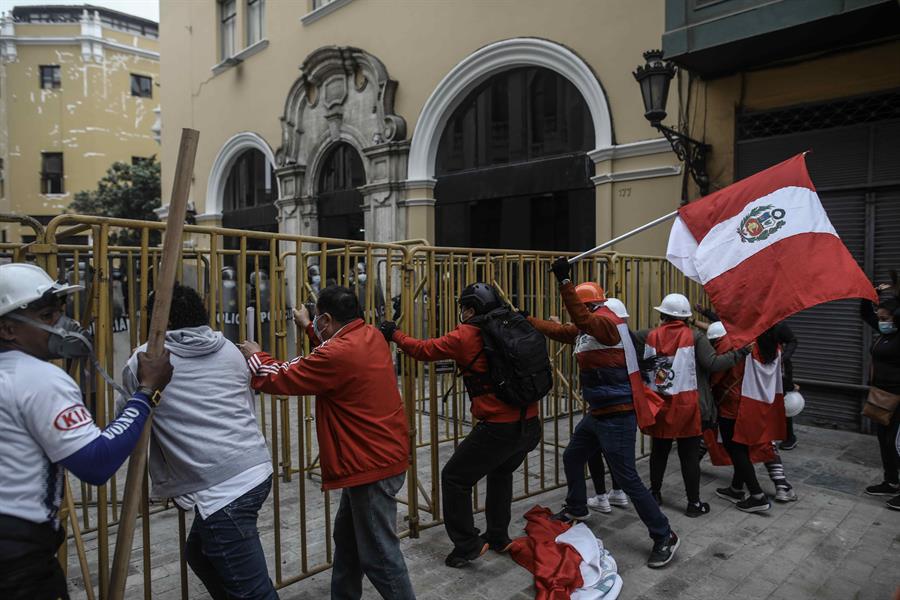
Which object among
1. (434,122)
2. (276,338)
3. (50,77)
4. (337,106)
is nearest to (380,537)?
(276,338)

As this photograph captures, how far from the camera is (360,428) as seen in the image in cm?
326

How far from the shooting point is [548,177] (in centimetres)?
1112

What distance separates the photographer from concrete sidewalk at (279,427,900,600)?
393cm

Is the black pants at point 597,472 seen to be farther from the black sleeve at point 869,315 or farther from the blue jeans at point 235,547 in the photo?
the blue jeans at point 235,547

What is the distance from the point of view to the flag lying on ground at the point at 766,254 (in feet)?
12.4

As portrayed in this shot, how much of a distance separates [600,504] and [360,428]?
2762 millimetres

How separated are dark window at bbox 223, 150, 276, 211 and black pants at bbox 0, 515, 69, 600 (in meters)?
16.4

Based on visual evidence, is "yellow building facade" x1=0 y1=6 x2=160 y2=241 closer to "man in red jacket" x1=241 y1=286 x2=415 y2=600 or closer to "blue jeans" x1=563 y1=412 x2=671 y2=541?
"blue jeans" x1=563 y1=412 x2=671 y2=541

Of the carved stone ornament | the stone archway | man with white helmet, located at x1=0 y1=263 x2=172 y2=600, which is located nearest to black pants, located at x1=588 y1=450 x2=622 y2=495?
man with white helmet, located at x1=0 y1=263 x2=172 y2=600

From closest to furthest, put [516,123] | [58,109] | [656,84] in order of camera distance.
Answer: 1. [656,84]
2. [516,123]
3. [58,109]

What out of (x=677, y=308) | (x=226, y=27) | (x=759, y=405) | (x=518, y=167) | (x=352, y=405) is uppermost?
(x=226, y=27)

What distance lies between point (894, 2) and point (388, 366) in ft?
22.8

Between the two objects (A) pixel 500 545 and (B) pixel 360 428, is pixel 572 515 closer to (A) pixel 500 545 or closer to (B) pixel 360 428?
(A) pixel 500 545

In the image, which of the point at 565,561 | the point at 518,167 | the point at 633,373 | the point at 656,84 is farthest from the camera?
the point at 518,167
